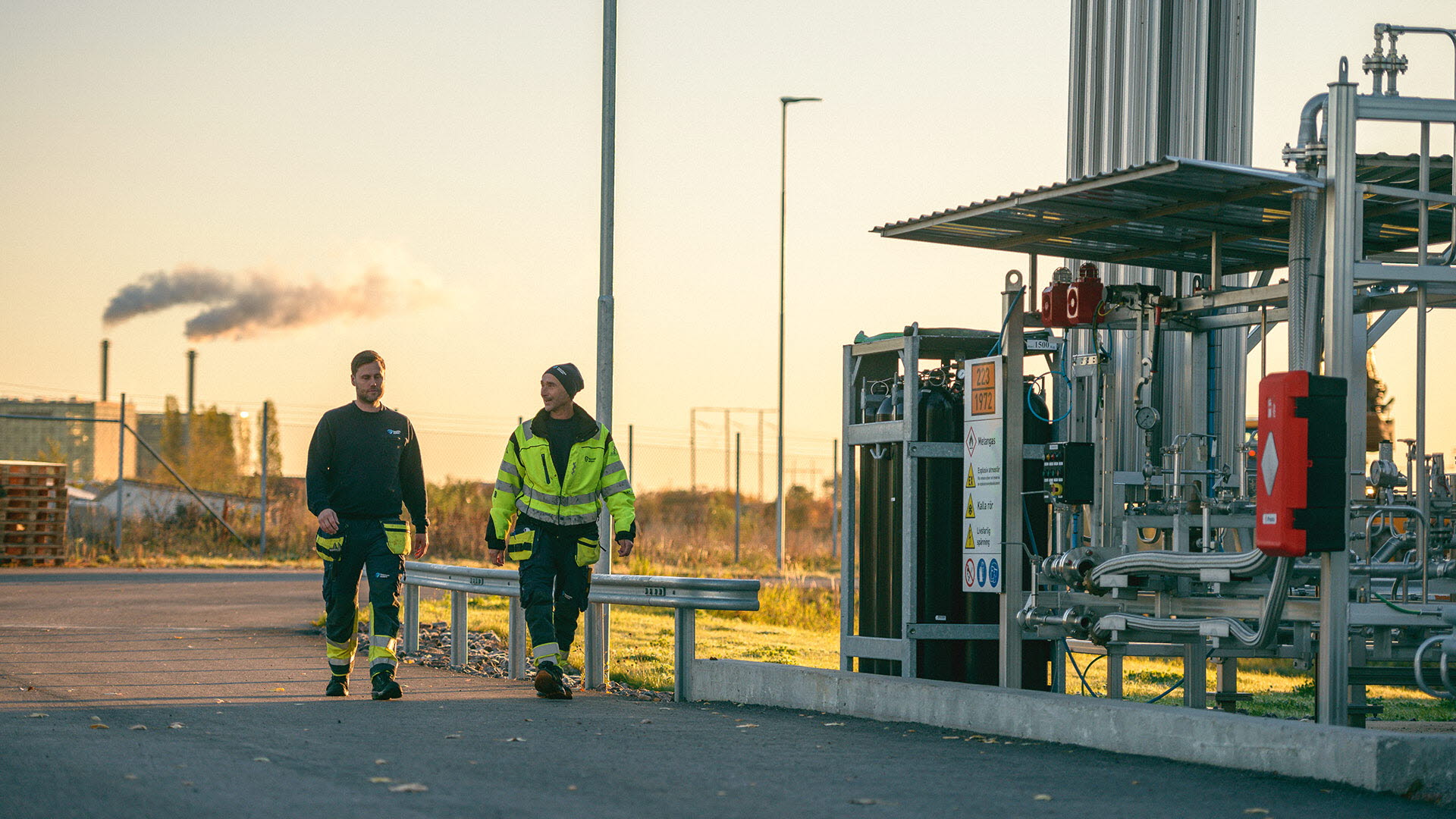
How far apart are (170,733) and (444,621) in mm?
8751

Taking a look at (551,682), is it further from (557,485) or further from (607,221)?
(607,221)

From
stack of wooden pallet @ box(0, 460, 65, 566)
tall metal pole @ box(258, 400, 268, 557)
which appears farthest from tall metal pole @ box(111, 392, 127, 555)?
tall metal pole @ box(258, 400, 268, 557)

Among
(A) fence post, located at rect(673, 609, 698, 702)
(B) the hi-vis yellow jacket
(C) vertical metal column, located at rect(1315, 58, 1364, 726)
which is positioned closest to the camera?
(C) vertical metal column, located at rect(1315, 58, 1364, 726)

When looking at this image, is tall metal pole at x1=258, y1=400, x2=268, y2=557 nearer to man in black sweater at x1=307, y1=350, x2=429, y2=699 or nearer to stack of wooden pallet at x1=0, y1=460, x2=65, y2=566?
stack of wooden pallet at x1=0, y1=460, x2=65, y2=566

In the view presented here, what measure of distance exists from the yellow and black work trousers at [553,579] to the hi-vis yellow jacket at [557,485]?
2.4 inches

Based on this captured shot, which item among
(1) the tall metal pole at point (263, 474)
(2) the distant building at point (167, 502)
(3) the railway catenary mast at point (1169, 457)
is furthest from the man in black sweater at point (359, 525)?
(2) the distant building at point (167, 502)

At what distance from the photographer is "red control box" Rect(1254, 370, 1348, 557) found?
25.7 ft

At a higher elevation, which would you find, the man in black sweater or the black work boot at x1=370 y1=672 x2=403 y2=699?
the man in black sweater

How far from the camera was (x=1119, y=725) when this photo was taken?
8.08 meters

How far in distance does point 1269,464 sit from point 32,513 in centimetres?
2269

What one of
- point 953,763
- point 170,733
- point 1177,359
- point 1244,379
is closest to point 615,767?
point 953,763

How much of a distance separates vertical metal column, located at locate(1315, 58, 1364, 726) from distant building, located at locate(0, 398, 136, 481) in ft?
135

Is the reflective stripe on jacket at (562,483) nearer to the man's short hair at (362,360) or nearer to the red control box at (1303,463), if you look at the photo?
the man's short hair at (362,360)

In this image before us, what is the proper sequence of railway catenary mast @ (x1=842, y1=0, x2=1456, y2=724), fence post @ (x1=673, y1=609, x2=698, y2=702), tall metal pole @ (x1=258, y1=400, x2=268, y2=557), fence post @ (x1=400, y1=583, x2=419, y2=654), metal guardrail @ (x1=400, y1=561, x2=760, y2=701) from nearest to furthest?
railway catenary mast @ (x1=842, y1=0, x2=1456, y2=724), metal guardrail @ (x1=400, y1=561, x2=760, y2=701), fence post @ (x1=673, y1=609, x2=698, y2=702), fence post @ (x1=400, y1=583, x2=419, y2=654), tall metal pole @ (x1=258, y1=400, x2=268, y2=557)
